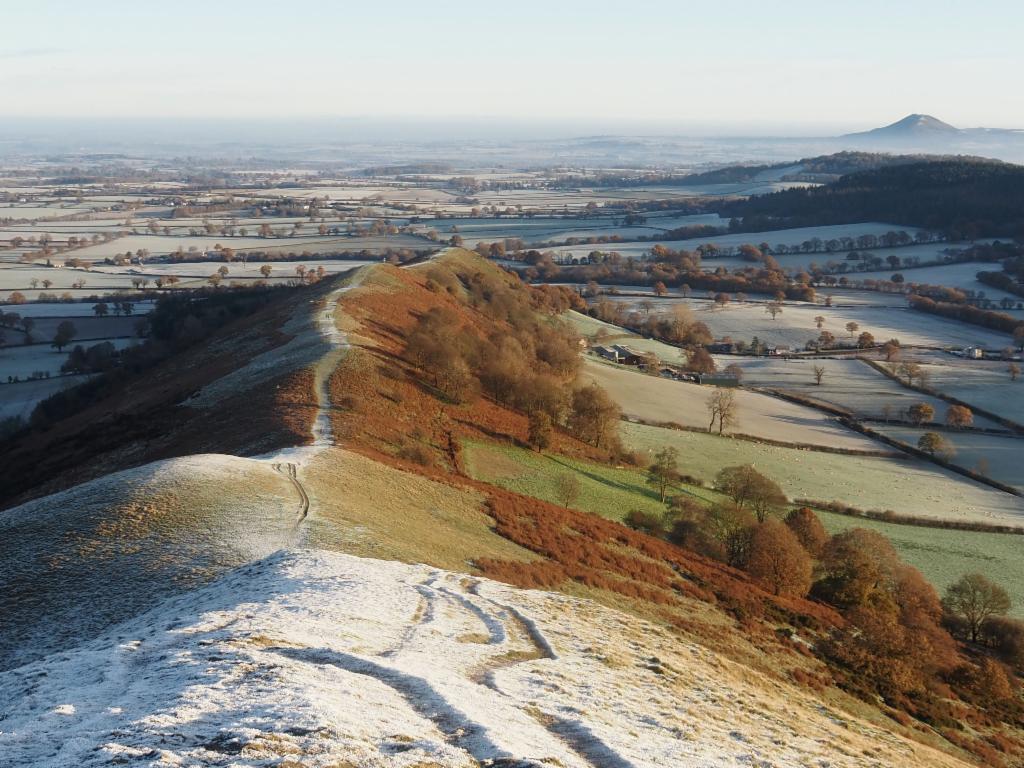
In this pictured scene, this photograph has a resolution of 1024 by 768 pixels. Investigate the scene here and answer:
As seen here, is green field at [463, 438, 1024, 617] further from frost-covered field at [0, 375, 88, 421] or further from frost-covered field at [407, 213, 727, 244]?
frost-covered field at [407, 213, 727, 244]

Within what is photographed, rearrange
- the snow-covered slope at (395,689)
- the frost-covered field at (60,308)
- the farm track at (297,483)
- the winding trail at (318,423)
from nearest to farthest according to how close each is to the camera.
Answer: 1. the snow-covered slope at (395,689)
2. the farm track at (297,483)
3. the winding trail at (318,423)
4. the frost-covered field at (60,308)

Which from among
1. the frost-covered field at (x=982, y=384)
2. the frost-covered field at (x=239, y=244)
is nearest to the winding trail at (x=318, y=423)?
the frost-covered field at (x=982, y=384)

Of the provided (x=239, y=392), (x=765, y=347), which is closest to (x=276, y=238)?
(x=765, y=347)

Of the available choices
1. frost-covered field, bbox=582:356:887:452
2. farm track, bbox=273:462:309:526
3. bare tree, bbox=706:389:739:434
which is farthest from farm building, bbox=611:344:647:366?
farm track, bbox=273:462:309:526

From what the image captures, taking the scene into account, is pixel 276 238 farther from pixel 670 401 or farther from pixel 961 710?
pixel 961 710

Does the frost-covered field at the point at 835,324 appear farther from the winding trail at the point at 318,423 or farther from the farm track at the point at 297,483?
the farm track at the point at 297,483

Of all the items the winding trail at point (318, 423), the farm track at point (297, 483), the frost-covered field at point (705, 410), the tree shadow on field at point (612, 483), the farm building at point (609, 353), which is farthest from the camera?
the farm building at point (609, 353)
